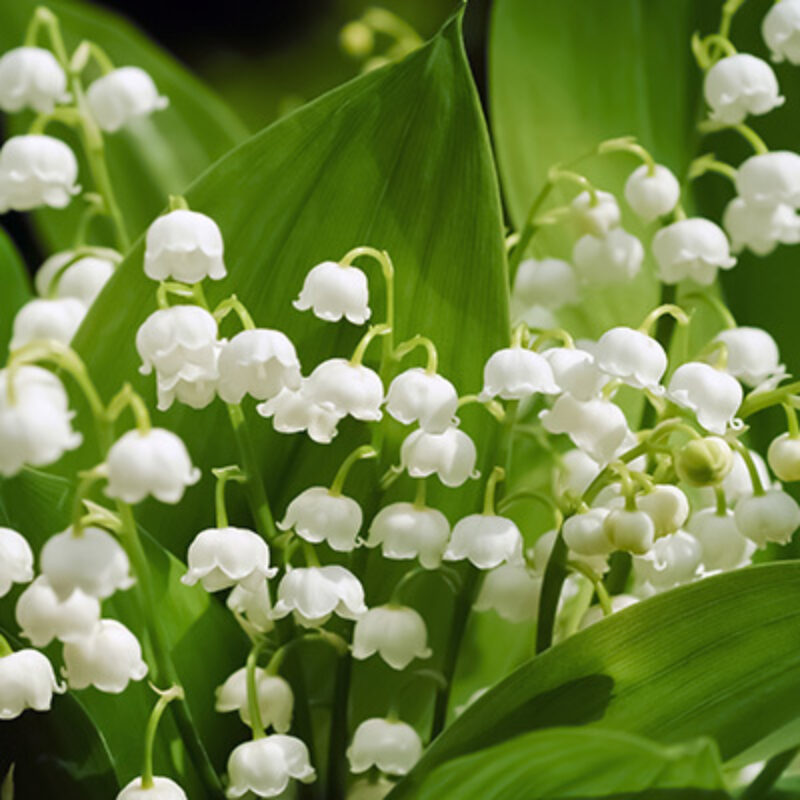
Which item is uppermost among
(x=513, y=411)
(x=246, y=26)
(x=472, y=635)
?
→ (x=246, y=26)

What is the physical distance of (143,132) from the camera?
0.78 meters

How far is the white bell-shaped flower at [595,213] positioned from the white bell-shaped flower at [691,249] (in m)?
0.03

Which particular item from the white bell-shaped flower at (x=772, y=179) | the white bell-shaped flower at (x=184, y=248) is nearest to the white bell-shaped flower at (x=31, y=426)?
the white bell-shaped flower at (x=184, y=248)

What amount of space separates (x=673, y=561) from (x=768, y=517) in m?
0.04

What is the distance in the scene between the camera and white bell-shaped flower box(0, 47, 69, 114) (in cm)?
59

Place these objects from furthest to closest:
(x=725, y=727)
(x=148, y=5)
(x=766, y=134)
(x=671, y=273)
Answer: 1. (x=148, y=5)
2. (x=766, y=134)
3. (x=671, y=273)
4. (x=725, y=727)

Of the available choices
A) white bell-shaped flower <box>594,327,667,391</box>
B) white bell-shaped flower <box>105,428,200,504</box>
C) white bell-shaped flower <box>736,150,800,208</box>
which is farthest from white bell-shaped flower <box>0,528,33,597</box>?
white bell-shaped flower <box>736,150,800,208</box>

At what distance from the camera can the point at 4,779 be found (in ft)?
1.68

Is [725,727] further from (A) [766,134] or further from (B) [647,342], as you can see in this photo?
(A) [766,134]

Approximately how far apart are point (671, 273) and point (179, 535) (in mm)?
230

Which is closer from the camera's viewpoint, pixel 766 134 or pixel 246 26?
pixel 766 134

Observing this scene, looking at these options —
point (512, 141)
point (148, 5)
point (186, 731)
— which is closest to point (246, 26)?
point (148, 5)

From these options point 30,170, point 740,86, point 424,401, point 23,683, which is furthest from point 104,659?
point 740,86

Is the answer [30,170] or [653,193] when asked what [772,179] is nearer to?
[653,193]
